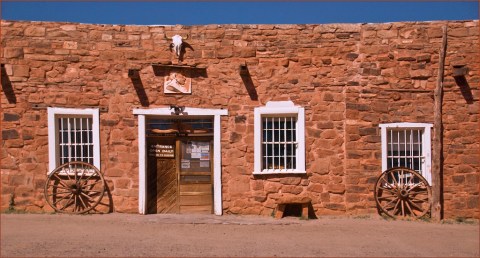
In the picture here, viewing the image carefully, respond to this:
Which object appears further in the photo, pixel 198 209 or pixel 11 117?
pixel 198 209

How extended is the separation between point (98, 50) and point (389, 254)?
7170mm

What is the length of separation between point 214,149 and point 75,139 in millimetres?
3011

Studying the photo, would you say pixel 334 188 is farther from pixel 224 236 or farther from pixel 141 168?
pixel 141 168

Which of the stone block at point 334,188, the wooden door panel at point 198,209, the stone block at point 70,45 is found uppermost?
the stone block at point 70,45

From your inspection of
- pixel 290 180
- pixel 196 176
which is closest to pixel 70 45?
pixel 196 176

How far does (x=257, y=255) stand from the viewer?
7.82 meters

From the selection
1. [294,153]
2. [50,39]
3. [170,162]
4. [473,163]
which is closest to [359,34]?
[294,153]

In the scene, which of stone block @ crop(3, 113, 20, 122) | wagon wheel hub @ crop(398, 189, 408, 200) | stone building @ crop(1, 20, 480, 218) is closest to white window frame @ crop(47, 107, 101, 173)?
stone building @ crop(1, 20, 480, 218)

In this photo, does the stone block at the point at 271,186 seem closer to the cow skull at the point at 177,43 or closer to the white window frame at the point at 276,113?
the white window frame at the point at 276,113

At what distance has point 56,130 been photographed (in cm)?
1117

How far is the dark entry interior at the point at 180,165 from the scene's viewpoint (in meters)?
11.5

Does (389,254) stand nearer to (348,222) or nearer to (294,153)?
(348,222)

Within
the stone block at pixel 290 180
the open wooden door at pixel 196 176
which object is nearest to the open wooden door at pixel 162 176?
the open wooden door at pixel 196 176

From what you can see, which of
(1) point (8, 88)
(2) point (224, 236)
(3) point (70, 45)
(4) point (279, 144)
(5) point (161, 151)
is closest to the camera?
(2) point (224, 236)
